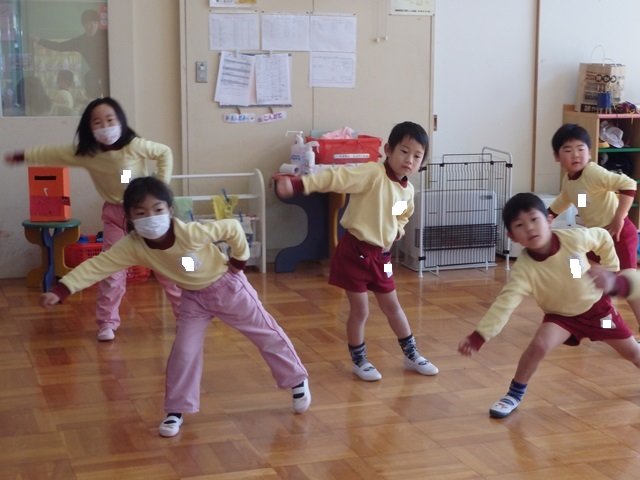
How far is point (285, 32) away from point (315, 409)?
3042mm

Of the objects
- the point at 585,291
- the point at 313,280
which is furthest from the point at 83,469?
the point at 313,280

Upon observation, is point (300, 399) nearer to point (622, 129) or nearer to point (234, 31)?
point (234, 31)

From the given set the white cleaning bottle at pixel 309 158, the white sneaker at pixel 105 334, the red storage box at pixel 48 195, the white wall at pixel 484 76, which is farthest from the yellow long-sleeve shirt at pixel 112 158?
the white wall at pixel 484 76

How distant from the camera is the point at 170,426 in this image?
3.33 meters

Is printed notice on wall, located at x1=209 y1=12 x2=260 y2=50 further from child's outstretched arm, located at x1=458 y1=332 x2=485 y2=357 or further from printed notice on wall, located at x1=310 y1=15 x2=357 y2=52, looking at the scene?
child's outstretched arm, located at x1=458 y1=332 x2=485 y2=357

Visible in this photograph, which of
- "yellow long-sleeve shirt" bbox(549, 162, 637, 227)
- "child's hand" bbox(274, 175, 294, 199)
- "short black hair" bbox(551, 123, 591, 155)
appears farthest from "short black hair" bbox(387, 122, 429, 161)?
"yellow long-sleeve shirt" bbox(549, 162, 637, 227)

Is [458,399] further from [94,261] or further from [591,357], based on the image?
[94,261]

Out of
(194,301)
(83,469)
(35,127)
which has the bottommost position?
(83,469)

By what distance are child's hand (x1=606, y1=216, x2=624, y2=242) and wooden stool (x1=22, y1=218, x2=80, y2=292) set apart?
284 cm

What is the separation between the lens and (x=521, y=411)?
3.55 m

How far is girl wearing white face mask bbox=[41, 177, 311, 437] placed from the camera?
A: 127 inches

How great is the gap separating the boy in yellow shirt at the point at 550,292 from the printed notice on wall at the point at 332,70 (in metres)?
2.94

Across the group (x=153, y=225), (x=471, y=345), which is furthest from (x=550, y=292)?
(x=153, y=225)

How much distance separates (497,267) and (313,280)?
1227 millimetres
